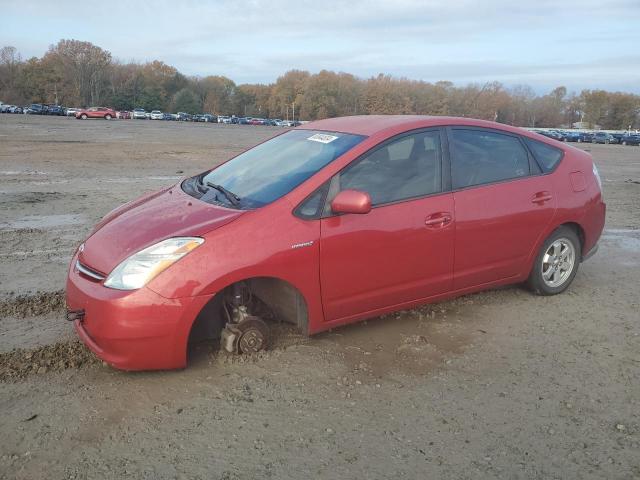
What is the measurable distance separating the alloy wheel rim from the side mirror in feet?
7.08

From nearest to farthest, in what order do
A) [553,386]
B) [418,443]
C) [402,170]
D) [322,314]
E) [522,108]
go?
[418,443] → [553,386] → [322,314] → [402,170] → [522,108]

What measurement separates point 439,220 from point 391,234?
46cm

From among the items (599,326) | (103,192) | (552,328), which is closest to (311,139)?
(552,328)

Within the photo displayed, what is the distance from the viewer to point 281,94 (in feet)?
448

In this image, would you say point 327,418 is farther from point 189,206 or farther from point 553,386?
point 189,206

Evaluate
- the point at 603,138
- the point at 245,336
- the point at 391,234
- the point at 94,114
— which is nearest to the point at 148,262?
the point at 245,336

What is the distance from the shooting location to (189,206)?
13.1 feet

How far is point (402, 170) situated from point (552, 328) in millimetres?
1756

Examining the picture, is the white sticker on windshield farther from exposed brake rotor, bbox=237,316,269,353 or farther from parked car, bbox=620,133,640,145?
parked car, bbox=620,133,640,145

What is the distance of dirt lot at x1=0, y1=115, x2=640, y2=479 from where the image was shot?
9.25 ft

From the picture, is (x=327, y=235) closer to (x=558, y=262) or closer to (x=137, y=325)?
(x=137, y=325)

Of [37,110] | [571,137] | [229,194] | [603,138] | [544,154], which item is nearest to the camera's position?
[229,194]

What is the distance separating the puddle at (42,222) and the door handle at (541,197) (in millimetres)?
5967

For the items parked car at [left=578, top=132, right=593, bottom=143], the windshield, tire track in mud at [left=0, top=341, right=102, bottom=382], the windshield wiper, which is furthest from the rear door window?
parked car at [left=578, top=132, right=593, bottom=143]
